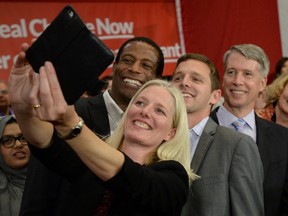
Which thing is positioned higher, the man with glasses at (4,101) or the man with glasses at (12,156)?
the man with glasses at (4,101)

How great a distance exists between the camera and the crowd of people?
186 centimetres

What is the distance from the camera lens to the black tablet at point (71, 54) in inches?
67.7

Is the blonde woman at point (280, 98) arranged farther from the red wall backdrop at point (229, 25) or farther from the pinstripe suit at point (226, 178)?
the red wall backdrop at point (229, 25)

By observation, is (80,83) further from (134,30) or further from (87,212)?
(134,30)

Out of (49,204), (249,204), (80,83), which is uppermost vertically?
(80,83)

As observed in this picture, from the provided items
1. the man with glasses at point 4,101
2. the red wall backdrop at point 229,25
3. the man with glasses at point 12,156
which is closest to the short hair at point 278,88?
the man with glasses at point 12,156

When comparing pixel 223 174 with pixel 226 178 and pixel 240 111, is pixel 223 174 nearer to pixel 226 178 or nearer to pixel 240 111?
A: pixel 226 178

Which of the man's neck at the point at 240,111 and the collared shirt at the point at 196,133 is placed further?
the man's neck at the point at 240,111

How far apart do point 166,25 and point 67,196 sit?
518cm

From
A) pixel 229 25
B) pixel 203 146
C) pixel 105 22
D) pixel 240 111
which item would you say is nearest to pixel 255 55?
pixel 240 111

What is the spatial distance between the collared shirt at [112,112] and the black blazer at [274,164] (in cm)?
72

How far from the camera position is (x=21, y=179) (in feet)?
11.0

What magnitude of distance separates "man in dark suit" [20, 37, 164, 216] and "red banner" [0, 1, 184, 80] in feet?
9.93

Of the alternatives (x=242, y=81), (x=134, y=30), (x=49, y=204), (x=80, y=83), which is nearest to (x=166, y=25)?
(x=134, y=30)
